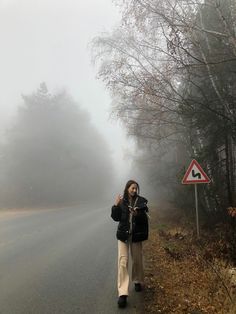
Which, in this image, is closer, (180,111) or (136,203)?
(136,203)

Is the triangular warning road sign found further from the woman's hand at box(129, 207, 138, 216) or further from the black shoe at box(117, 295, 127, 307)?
the black shoe at box(117, 295, 127, 307)

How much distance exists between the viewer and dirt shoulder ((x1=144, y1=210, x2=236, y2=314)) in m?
6.21

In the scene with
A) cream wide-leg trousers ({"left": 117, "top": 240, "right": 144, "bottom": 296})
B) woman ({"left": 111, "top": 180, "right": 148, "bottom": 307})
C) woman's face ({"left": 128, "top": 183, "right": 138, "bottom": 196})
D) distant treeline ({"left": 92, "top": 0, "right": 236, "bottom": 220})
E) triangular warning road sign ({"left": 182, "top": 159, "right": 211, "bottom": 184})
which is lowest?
cream wide-leg trousers ({"left": 117, "top": 240, "right": 144, "bottom": 296})

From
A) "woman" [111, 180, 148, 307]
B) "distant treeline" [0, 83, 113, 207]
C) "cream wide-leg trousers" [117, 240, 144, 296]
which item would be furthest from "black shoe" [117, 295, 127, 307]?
"distant treeline" [0, 83, 113, 207]

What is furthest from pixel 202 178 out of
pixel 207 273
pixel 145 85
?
pixel 207 273

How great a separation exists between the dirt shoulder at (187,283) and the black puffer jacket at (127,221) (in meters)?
1.02

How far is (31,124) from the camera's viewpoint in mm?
45562

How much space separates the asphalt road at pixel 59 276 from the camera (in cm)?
649

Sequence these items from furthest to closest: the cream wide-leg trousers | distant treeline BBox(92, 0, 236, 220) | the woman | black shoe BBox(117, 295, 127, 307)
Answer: distant treeline BBox(92, 0, 236, 220) → the woman → the cream wide-leg trousers → black shoe BBox(117, 295, 127, 307)

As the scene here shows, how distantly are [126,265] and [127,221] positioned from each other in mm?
714

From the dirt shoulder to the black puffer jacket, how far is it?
40.2 inches

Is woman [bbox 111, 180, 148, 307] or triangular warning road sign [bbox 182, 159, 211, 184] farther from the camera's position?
triangular warning road sign [bbox 182, 159, 211, 184]

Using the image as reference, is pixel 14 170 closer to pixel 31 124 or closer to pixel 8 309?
pixel 31 124

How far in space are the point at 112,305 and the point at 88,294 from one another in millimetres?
732
